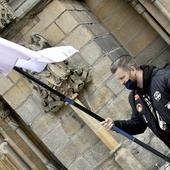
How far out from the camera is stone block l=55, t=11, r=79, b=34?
191 inches

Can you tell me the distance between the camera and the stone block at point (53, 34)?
16.1ft

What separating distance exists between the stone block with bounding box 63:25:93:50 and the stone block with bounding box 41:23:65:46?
0.28ft

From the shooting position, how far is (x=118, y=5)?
572 cm

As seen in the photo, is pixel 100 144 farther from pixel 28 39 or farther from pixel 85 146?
pixel 28 39

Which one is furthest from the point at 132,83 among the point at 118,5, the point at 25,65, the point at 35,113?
the point at 118,5

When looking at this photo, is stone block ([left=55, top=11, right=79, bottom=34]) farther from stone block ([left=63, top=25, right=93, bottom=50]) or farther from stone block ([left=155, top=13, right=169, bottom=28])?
stone block ([left=155, top=13, right=169, bottom=28])

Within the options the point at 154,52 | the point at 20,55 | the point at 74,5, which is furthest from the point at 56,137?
the point at 20,55

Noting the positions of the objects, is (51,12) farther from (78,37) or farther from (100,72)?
(100,72)

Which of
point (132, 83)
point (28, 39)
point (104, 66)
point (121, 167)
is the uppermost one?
point (28, 39)

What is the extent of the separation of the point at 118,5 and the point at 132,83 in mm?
3231

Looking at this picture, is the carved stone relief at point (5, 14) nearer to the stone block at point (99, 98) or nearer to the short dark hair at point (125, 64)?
the stone block at point (99, 98)

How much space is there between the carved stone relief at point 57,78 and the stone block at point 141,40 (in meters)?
1.21

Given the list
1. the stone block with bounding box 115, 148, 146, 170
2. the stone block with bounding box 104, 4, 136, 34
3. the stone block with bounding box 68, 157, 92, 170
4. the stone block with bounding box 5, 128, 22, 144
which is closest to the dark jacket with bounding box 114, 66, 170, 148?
the stone block with bounding box 115, 148, 146, 170

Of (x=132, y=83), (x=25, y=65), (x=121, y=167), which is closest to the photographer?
(x=132, y=83)
